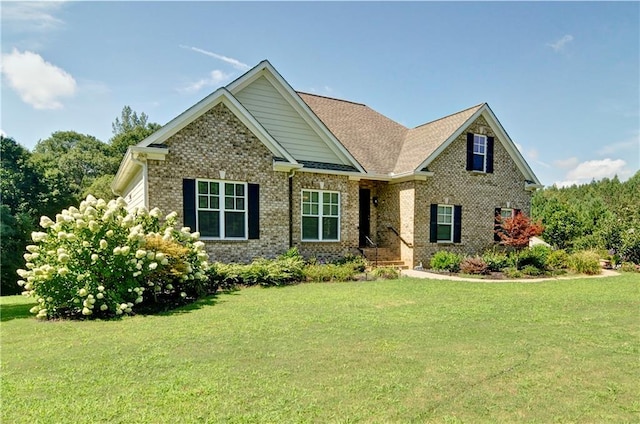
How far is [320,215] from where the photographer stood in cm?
1450

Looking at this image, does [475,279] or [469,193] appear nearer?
[475,279]

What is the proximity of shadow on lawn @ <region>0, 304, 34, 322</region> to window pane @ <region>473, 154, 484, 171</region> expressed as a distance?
17337mm

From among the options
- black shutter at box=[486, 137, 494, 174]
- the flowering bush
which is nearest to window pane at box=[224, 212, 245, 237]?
the flowering bush

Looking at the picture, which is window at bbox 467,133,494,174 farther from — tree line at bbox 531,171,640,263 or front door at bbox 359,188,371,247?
tree line at bbox 531,171,640,263

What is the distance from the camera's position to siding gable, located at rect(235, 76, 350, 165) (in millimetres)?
13969

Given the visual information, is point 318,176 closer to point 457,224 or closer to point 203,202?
point 203,202

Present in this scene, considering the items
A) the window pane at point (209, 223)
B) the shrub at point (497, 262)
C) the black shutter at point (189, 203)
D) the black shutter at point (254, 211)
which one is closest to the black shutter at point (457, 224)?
the shrub at point (497, 262)

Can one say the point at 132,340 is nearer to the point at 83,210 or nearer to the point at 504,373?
the point at 83,210

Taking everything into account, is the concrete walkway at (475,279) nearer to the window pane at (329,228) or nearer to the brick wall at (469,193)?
the brick wall at (469,193)

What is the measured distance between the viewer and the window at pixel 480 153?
17.2 m

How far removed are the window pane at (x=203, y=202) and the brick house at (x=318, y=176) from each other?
3 cm

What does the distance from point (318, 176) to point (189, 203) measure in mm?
5104

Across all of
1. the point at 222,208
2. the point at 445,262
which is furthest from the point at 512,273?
the point at 222,208

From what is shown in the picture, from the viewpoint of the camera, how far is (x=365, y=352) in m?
5.05
